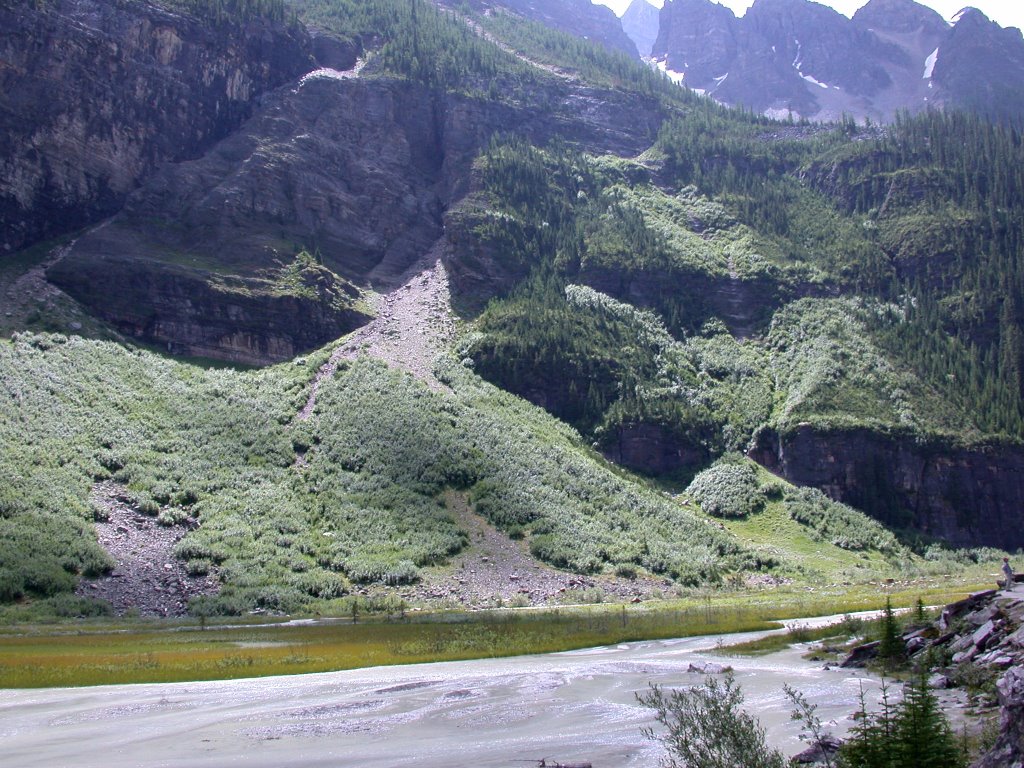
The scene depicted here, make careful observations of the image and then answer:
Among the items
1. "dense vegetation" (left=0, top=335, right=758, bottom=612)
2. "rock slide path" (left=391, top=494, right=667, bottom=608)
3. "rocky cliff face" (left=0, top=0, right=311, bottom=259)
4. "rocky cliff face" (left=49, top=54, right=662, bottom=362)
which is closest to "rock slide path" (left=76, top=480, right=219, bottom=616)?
"dense vegetation" (left=0, top=335, right=758, bottom=612)

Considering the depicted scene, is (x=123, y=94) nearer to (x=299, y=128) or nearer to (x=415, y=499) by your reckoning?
(x=299, y=128)

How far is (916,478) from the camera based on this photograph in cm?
10656

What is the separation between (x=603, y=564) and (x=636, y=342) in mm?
57567

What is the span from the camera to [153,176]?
466 ft

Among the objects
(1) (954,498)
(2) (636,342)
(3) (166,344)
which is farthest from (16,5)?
(1) (954,498)

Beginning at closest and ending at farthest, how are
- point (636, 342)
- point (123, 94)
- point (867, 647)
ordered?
point (867, 647)
point (636, 342)
point (123, 94)

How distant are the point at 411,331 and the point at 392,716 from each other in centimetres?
10687

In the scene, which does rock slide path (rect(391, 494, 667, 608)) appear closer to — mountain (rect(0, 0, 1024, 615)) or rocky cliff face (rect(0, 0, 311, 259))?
mountain (rect(0, 0, 1024, 615))

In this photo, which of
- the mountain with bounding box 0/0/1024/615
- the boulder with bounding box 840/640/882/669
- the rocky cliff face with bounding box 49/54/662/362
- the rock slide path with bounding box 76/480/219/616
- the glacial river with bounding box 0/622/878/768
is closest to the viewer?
the glacial river with bounding box 0/622/878/768

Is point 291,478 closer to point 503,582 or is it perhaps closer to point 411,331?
point 503,582

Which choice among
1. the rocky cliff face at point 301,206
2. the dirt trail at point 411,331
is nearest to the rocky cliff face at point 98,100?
the rocky cliff face at point 301,206

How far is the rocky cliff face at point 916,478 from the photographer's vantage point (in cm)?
10544

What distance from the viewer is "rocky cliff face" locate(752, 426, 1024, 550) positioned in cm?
10544

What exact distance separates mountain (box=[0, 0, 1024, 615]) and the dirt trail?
70 cm
